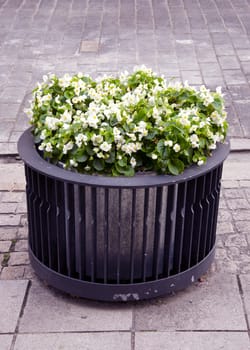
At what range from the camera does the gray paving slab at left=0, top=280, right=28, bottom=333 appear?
10.9ft

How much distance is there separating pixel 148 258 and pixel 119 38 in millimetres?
6229

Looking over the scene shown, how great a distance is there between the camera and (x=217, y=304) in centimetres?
350

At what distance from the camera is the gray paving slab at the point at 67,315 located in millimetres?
3316

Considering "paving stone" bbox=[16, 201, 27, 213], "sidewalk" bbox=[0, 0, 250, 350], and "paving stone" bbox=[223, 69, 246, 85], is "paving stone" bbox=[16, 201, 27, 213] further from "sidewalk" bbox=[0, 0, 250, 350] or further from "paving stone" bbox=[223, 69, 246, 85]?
"paving stone" bbox=[223, 69, 246, 85]

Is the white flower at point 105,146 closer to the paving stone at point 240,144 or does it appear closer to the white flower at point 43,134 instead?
the white flower at point 43,134

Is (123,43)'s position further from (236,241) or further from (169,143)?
(169,143)

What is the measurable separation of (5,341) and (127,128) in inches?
54.4

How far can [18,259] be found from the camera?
3.94m

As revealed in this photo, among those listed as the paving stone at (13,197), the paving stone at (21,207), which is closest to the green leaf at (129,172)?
the paving stone at (21,207)

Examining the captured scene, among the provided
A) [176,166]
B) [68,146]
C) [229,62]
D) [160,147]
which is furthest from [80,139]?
[229,62]

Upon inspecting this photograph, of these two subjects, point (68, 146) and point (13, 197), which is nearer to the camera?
point (68, 146)

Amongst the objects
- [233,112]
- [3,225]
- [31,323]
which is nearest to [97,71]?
[233,112]

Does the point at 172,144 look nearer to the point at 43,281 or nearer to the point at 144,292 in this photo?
the point at 144,292

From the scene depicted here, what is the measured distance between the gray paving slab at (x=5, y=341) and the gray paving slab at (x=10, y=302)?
1.6 inches
